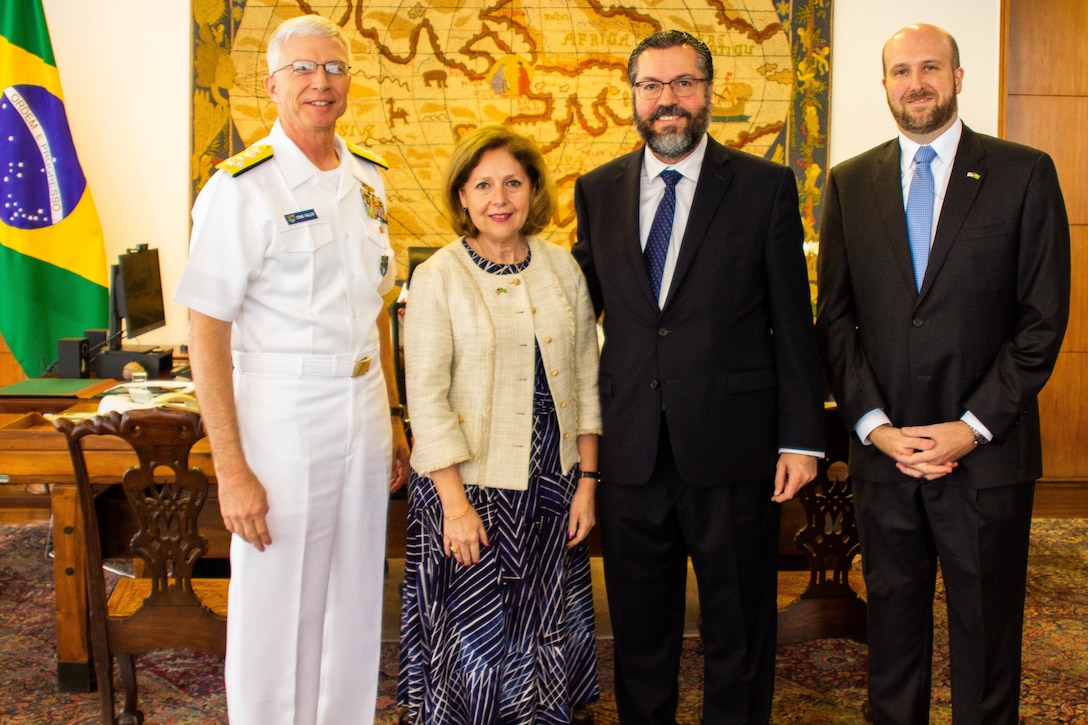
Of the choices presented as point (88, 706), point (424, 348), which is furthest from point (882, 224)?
point (88, 706)

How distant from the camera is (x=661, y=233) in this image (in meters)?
2.28

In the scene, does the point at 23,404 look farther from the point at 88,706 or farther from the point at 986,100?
the point at 986,100

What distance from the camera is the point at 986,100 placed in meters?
5.15

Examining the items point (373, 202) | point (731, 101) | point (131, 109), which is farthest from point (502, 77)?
point (373, 202)

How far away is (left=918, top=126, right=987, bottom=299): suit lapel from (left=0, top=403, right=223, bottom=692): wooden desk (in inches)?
76.7

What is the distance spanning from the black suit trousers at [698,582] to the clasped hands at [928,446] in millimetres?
282

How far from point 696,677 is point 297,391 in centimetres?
172

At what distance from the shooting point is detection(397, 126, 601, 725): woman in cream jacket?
219cm

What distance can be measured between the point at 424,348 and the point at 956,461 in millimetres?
1190

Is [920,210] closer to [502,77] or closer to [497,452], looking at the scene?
[497,452]

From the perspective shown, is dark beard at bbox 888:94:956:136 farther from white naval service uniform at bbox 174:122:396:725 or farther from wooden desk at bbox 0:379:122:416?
wooden desk at bbox 0:379:122:416

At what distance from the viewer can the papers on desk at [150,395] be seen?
10.2 ft

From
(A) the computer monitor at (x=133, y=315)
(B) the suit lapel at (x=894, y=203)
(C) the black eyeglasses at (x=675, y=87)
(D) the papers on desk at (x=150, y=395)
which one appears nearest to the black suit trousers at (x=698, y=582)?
(B) the suit lapel at (x=894, y=203)

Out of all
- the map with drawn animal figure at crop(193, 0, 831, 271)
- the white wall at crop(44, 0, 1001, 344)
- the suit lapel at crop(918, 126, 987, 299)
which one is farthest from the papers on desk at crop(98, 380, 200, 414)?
the suit lapel at crop(918, 126, 987, 299)
